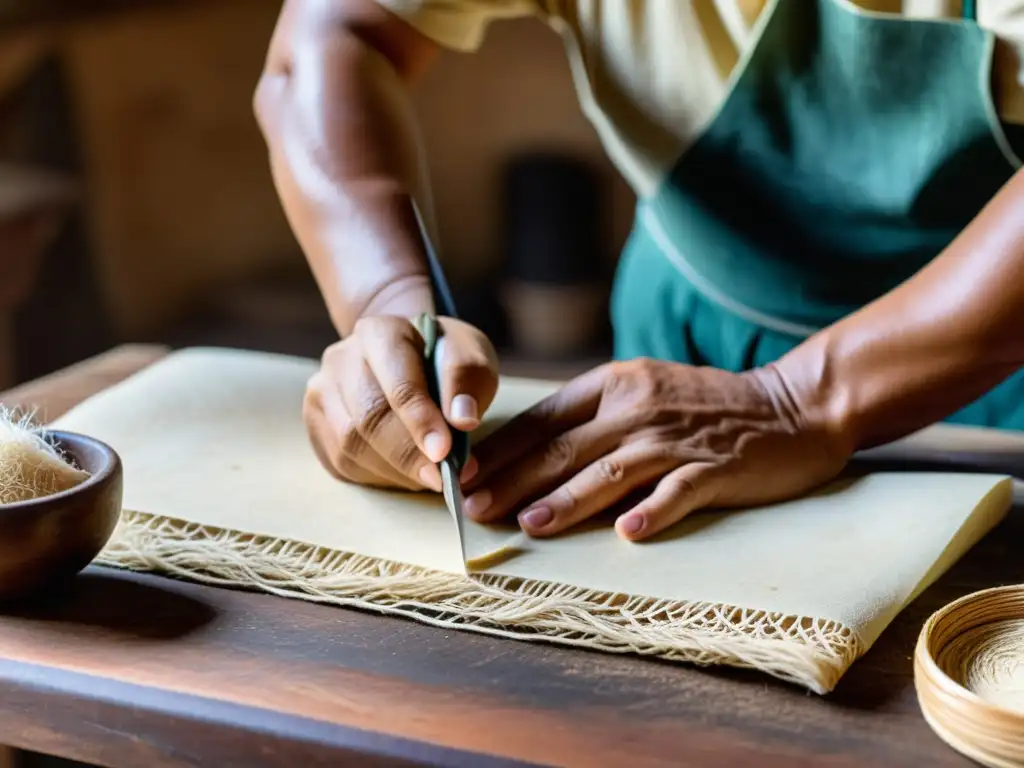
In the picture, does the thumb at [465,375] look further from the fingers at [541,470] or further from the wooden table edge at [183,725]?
the wooden table edge at [183,725]

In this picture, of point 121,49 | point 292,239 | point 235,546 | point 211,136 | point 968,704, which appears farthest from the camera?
point 292,239

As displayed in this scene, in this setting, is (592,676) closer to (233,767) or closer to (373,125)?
(233,767)

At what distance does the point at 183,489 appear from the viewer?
831 millimetres

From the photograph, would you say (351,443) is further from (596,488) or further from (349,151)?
(349,151)

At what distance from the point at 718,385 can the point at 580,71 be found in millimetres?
351

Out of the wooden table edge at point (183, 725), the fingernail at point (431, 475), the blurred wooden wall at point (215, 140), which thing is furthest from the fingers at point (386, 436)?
the blurred wooden wall at point (215, 140)

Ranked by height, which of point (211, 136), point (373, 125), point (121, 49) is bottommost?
point (211, 136)

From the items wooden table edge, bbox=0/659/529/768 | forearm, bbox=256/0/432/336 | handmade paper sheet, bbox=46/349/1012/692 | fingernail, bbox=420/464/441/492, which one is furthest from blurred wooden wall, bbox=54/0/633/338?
wooden table edge, bbox=0/659/529/768

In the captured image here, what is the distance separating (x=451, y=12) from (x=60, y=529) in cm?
58

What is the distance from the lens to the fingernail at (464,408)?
2.57ft

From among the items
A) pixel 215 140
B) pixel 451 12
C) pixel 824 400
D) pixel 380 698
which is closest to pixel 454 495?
pixel 380 698

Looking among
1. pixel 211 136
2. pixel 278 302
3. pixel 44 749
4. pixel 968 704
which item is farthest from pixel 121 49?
pixel 968 704

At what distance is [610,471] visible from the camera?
789 mm

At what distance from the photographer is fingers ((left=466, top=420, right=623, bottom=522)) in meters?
0.79
